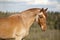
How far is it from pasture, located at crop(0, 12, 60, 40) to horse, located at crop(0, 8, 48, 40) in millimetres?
1125

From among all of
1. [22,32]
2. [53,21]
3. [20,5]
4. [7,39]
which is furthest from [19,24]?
[53,21]

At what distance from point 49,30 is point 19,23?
1.58 meters

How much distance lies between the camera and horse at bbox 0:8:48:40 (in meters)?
2.51

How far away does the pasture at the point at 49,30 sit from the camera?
3.79m

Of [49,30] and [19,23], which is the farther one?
[49,30]

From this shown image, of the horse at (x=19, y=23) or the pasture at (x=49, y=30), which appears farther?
the pasture at (x=49, y=30)

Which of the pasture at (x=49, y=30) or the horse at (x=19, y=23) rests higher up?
the horse at (x=19, y=23)

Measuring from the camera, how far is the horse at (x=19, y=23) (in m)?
2.51

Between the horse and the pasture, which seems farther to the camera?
the pasture

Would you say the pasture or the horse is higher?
the horse

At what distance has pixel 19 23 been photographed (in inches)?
100

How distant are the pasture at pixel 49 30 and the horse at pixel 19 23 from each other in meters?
1.13

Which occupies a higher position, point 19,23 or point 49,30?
point 19,23

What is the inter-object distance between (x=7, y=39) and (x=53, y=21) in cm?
177
